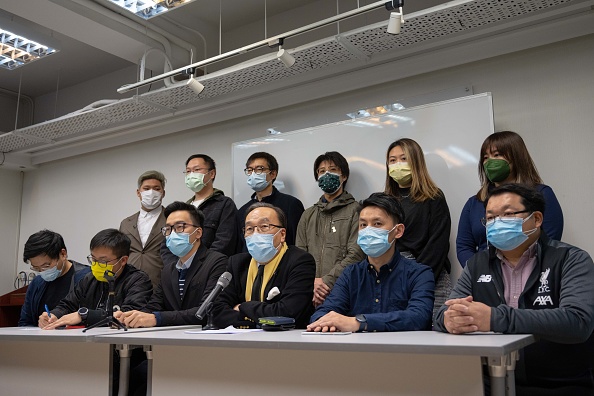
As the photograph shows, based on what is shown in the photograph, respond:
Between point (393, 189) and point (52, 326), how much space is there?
6.58 ft

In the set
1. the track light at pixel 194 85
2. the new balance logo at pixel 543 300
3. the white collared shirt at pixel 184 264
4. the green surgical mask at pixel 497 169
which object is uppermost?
the track light at pixel 194 85

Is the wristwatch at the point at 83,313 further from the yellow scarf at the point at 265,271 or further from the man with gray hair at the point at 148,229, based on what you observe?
the man with gray hair at the point at 148,229

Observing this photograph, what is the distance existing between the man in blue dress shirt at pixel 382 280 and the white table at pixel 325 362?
481mm

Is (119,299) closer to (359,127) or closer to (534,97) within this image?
(359,127)

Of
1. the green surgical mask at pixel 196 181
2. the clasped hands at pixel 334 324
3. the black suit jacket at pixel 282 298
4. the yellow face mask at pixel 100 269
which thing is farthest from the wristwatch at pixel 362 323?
the green surgical mask at pixel 196 181

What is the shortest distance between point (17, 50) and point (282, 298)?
132 inches

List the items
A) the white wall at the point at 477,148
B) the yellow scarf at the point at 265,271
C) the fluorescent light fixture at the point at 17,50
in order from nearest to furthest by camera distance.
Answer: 1. the yellow scarf at the point at 265,271
2. the white wall at the point at 477,148
3. the fluorescent light fixture at the point at 17,50

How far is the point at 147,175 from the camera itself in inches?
160

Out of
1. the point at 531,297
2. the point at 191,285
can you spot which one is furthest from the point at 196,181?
the point at 531,297

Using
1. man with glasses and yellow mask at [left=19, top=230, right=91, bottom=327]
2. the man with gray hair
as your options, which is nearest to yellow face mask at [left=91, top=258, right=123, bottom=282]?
man with glasses and yellow mask at [left=19, top=230, right=91, bottom=327]

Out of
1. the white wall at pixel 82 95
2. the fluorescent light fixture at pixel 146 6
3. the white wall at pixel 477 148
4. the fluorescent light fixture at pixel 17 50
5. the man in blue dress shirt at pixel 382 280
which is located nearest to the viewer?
the man in blue dress shirt at pixel 382 280

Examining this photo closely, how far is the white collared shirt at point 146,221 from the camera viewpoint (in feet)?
13.0

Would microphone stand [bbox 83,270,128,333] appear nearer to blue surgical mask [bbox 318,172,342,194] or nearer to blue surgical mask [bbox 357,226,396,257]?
blue surgical mask [bbox 357,226,396,257]

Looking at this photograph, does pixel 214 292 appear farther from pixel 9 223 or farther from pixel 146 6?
pixel 9 223
